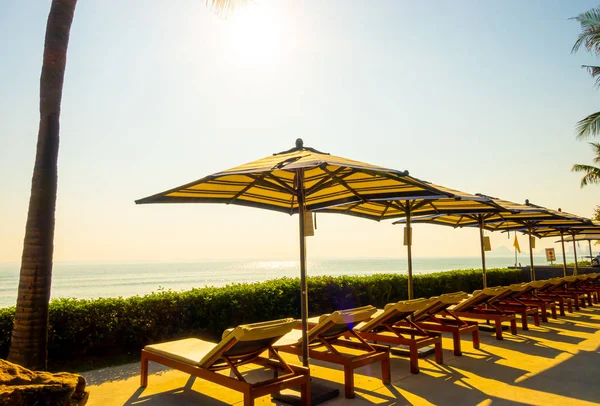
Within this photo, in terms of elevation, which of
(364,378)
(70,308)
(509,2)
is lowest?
(364,378)

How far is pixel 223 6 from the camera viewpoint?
6.98m

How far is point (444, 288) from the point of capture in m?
14.0

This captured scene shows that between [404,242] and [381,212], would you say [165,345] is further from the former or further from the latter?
[381,212]

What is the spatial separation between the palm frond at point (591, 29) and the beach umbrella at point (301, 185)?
16246mm

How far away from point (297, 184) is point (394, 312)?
2.24 m

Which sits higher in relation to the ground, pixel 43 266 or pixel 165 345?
pixel 43 266

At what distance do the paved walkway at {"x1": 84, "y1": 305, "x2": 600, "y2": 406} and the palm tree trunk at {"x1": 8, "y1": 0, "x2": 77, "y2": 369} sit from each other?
93 centimetres

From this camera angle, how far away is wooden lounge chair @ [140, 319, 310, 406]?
3891 mm

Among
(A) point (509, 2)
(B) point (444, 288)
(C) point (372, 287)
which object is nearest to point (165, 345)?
(C) point (372, 287)

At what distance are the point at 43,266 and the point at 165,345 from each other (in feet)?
5.51

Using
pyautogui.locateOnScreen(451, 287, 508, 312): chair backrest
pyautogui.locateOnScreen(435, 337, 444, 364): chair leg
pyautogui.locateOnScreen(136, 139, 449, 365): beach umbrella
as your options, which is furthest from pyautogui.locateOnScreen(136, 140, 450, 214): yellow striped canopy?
pyautogui.locateOnScreen(451, 287, 508, 312): chair backrest

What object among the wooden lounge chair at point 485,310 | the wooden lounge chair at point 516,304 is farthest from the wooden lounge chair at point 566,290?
the wooden lounge chair at point 485,310

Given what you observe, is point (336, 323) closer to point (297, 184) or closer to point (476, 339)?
point (297, 184)

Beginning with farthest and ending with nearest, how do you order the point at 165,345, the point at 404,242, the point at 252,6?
the point at 404,242 < the point at 252,6 < the point at 165,345
